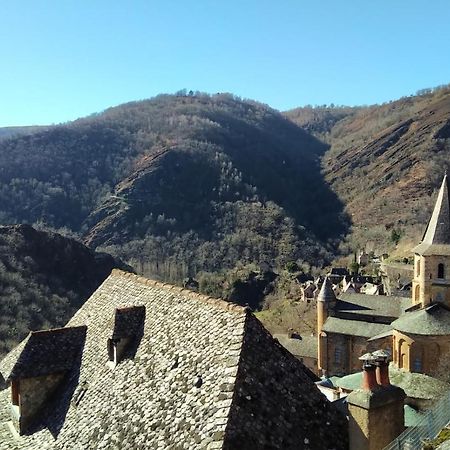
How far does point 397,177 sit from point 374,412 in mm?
152833

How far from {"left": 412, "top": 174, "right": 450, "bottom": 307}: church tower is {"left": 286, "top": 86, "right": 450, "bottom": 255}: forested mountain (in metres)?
65.9

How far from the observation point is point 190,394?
944 centimetres

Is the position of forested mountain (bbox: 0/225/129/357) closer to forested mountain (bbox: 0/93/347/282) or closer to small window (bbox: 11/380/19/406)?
small window (bbox: 11/380/19/406)

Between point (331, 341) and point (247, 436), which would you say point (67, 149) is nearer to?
point (331, 341)

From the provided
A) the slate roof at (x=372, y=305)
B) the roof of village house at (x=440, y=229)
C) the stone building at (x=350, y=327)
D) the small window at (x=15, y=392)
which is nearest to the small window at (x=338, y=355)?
the stone building at (x=350, y=327)

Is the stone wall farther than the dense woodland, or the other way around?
the dense woodland

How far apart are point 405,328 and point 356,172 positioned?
159158 millimetres

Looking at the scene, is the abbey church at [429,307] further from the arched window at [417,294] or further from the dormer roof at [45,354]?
the dormer roof at [45,354]

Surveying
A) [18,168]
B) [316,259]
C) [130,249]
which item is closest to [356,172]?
[316,259]

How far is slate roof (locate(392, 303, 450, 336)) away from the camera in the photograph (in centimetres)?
3014

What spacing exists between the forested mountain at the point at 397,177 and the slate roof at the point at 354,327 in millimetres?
49970

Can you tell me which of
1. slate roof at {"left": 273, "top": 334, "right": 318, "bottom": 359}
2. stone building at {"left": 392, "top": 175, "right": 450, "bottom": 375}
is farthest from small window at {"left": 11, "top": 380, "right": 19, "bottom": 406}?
slate roof at {"left": 273, "top": 334, "right": 318, "bottom": 359}

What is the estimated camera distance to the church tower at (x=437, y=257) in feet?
102

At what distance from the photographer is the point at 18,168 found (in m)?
142
